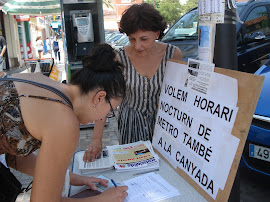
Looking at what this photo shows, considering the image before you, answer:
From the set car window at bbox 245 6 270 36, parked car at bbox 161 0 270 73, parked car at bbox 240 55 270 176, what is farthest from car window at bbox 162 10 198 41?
parked car at bbox 240 55 270 176

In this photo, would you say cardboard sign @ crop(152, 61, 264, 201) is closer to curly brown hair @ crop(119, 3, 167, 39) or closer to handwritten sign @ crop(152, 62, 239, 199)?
handwritten sign @ crop(152, 62, 239, 199)

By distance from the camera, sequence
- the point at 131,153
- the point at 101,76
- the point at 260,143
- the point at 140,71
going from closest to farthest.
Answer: the point at 101,76 → the point at 131,153 → the point at 140,71 → the point at 260,143

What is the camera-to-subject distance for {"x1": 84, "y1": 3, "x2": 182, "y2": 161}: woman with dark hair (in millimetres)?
1707

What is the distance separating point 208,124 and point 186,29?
4.05m

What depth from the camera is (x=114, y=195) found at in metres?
1.21

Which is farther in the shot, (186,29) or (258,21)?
(186,29)

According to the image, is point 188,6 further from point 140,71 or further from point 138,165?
point 138,165

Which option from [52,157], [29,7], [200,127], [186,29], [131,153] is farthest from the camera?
[29,7]

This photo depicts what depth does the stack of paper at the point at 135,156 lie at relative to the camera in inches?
60.5

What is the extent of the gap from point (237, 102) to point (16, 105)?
0.84 m

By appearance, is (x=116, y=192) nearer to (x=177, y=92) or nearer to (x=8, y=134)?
(x=8, y=134)

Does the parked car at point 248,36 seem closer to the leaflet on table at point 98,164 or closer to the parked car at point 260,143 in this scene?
the parked car at point 260,143

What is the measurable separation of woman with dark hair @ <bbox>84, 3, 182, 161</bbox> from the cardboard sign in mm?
207

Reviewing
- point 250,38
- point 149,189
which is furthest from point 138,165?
point 250,38
